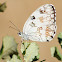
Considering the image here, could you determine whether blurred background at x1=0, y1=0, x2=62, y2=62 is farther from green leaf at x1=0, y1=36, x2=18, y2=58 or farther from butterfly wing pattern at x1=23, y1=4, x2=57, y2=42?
green leaf at x1=0, y1=36, x2=18, y2=58

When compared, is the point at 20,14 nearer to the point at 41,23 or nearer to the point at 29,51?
the point at 41,23

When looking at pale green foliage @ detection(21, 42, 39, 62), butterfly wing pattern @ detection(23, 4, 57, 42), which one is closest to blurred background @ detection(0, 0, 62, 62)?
butterfly wing pattern @ detection(23, 4, 57, 42)

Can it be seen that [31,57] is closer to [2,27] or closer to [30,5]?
[2,27]

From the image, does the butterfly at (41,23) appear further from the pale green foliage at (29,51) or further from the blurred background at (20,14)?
the blurred background at (20,14)

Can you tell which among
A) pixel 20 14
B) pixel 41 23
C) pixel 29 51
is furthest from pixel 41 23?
pixel 20 14

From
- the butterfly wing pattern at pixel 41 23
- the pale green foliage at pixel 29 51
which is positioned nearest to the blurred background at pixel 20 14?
the butterfly wing pattern at pixel 41 23

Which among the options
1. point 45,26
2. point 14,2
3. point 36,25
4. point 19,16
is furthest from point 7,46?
point 14,2

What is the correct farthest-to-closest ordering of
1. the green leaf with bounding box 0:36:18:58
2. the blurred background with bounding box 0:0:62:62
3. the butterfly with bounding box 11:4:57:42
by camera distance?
the blurred background with bounding box 0:0:62:62, the butterfly with bounding box 11:4:57:42, the green leaf with bounding box 0:36:18:58
